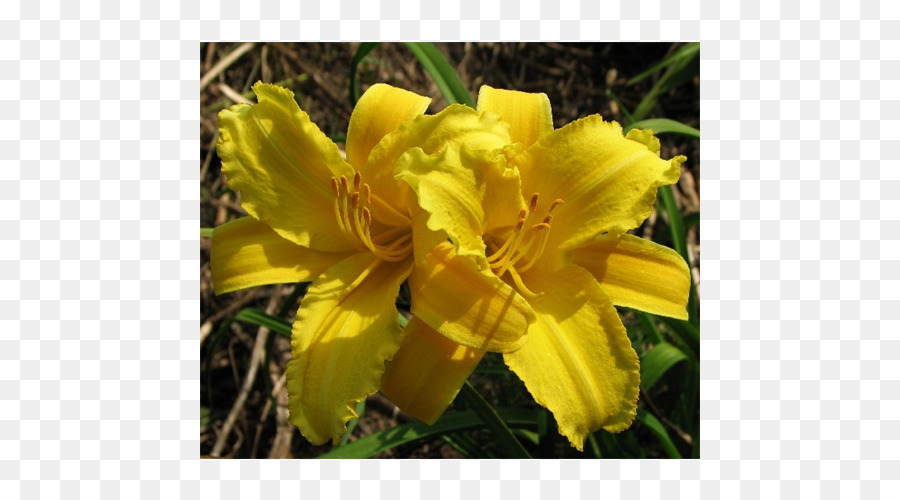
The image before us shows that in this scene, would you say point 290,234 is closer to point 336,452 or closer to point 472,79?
point 336,452

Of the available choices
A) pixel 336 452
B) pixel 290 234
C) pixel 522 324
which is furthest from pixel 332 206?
pixel 336 452

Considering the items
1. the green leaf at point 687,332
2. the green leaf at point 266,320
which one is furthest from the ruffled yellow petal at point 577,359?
the green leaf at point 266,320

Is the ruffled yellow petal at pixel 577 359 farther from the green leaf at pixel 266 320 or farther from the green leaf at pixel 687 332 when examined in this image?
the green leaf at pixel 266 320

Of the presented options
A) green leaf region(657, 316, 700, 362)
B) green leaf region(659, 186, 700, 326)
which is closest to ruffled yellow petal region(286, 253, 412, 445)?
green leaf region(657, 316, 700, 362)

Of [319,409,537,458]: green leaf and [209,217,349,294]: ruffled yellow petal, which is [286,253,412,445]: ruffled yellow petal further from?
[319,409,537,458]: green leaf

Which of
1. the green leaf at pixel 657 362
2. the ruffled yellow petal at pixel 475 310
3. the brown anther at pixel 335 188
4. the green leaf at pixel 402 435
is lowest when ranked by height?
the green leaf at pixel 402 435
